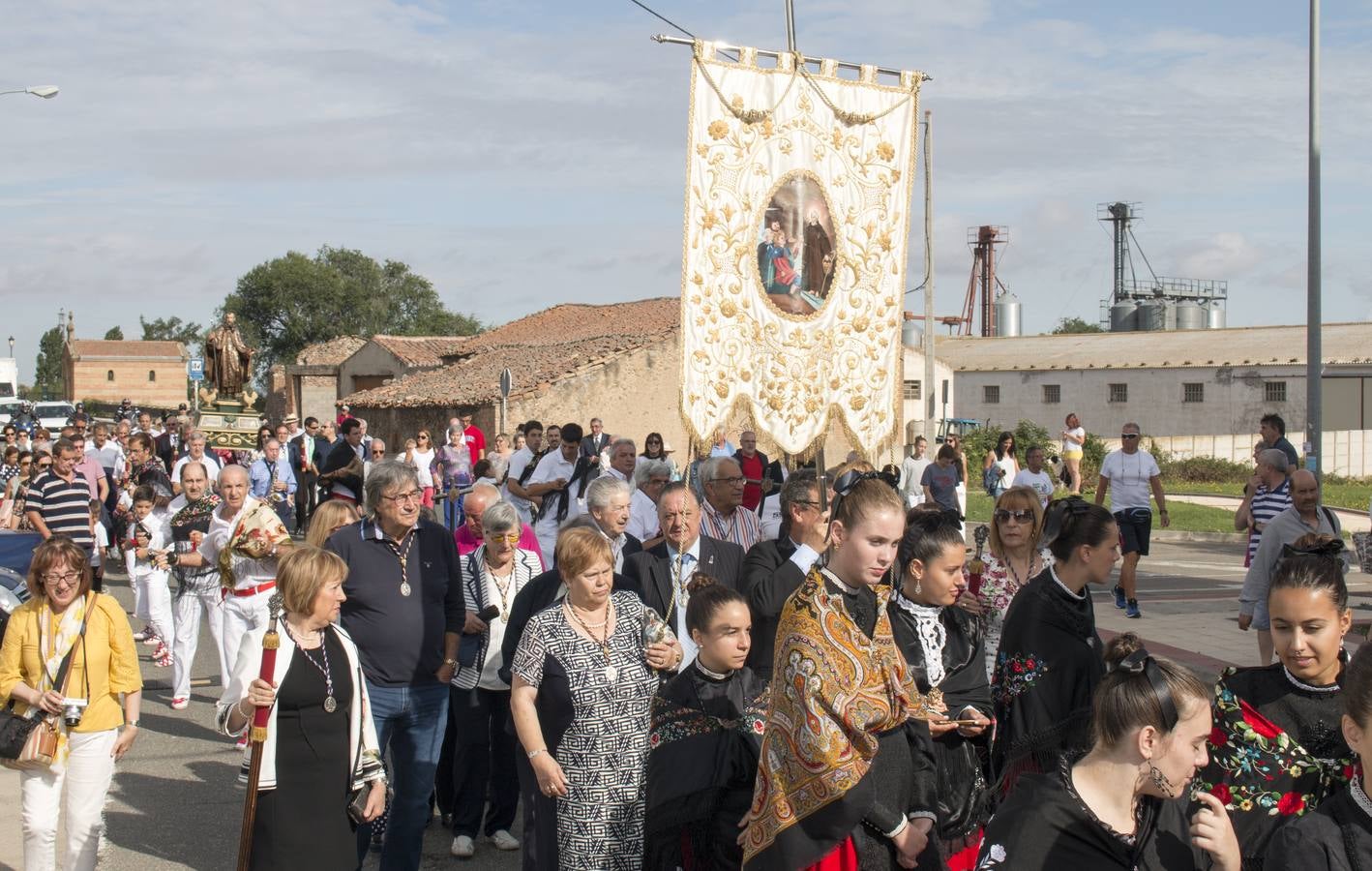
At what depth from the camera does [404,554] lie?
19.5 feet

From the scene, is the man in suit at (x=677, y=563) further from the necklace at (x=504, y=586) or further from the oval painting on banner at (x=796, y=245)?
the oval painting on banner at (x=796, y=245)

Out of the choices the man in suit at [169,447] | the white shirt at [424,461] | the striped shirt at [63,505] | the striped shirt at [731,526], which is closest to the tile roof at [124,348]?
the man in suit at [169,447]

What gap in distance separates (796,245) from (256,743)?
348 cm

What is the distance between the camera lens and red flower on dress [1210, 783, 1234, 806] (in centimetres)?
365

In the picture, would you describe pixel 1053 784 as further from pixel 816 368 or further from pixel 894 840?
pixel 816 368

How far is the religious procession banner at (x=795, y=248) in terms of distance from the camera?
638 centimetres

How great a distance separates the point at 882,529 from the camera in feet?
13.2

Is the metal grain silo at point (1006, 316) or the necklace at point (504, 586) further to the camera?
the metal grain silo at point (1006, 316)

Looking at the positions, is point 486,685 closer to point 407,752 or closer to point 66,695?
point 407,752

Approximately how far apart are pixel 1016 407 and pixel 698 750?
50999 millimetres

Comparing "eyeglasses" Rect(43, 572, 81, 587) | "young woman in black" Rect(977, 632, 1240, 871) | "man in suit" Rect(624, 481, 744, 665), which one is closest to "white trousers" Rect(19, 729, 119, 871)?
"eyeglasses" Rect(43, 572, 81, 587)

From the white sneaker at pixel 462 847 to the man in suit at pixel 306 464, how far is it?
13799 millimetres

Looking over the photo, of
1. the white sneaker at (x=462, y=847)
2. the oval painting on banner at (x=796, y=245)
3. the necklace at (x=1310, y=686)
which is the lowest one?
the white sneaker at (x=462, y=847)

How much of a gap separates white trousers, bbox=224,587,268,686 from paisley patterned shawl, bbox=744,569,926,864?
4.86 metres
